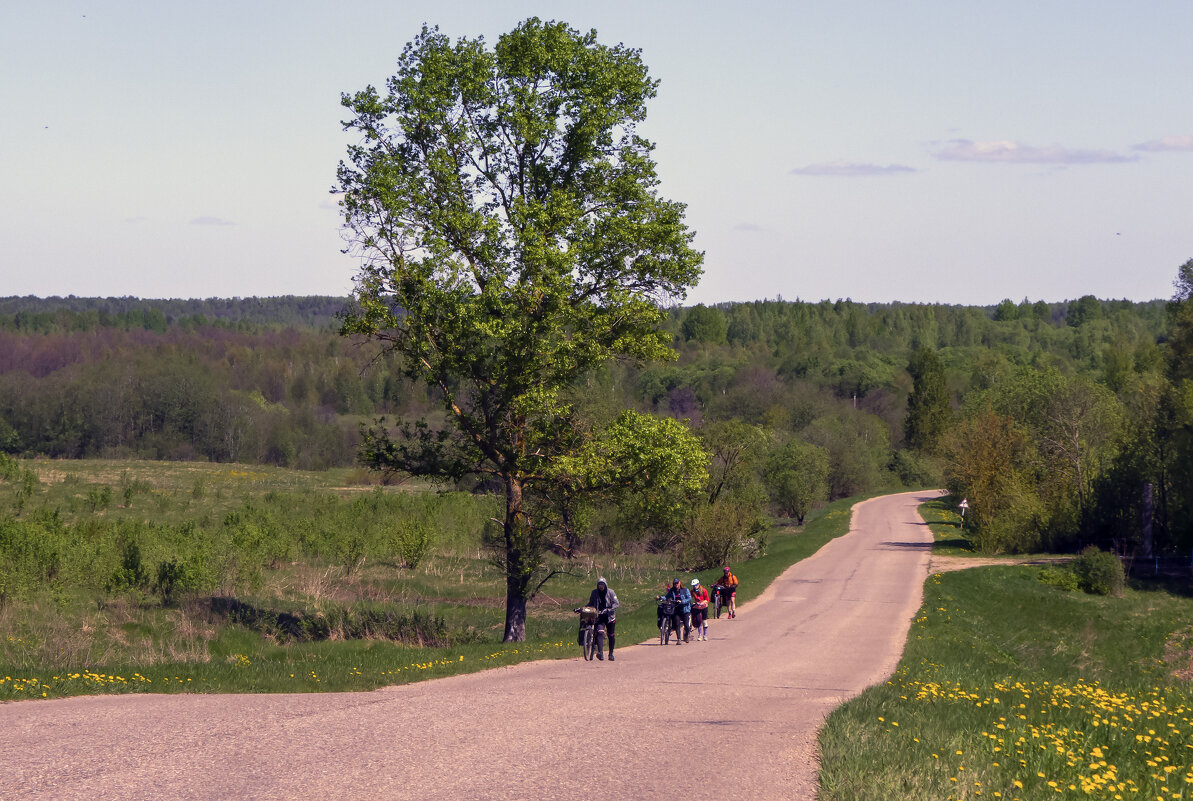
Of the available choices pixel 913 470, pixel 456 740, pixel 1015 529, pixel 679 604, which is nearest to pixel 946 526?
pixel 1015 529

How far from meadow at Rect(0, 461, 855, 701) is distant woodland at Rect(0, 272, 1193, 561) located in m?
5.73

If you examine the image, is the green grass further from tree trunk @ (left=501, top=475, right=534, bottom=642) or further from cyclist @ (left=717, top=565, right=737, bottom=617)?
tree trunk @ (left=501, top=475, right=534, bottom=642)

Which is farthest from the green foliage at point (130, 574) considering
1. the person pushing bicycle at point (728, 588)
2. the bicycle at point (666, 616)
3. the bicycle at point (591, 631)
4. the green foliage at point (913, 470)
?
the green foliage at point (913, 470)

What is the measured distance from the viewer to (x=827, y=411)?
11469cm

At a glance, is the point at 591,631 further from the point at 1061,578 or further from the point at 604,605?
the point at 1061,578

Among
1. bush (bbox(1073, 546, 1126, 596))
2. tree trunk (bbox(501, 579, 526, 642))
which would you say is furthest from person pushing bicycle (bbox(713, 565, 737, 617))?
bush (bbox(1073, 546, 1126, 596))

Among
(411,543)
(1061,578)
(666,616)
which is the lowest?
(411,543)

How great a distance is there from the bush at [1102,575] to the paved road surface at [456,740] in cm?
2129

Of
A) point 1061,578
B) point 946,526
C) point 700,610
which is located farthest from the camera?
point 946,526

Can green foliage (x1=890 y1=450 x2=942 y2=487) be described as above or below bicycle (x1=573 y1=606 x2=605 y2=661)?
below

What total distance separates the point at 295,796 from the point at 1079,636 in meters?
28.0

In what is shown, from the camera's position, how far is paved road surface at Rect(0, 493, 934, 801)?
30.2ft

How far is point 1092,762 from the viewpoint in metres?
10.6

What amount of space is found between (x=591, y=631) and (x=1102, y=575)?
22.7 meters
